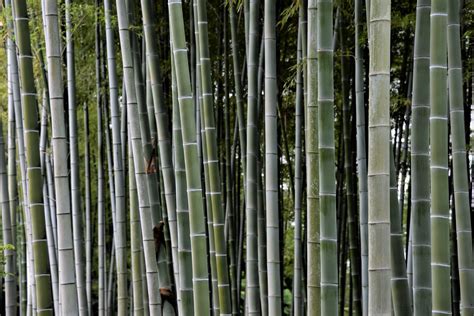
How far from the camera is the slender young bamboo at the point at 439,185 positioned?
2.52 metres

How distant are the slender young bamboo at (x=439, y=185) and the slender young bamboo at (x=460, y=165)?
0.51m

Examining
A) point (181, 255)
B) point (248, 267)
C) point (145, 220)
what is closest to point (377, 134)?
point (181, 255)

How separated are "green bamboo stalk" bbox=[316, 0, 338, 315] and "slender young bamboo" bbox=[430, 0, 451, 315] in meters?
0.34

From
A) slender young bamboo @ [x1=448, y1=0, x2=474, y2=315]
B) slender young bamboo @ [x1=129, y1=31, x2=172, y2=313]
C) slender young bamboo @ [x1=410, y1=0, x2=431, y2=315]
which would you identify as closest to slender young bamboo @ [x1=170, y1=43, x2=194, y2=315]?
slender young bamboo @ [x1=129, y1=31, x2=172, y2=313]

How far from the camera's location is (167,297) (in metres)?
3.33

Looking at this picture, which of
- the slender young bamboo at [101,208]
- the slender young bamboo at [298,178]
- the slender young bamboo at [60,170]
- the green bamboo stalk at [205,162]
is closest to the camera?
the slender young bamboo at [60,170]

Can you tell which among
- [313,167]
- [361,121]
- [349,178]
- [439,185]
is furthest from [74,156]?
[439,185]

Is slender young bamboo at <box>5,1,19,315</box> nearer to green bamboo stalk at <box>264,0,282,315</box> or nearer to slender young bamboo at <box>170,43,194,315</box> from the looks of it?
slender young bamboo at <box>170,43,194,315</box>

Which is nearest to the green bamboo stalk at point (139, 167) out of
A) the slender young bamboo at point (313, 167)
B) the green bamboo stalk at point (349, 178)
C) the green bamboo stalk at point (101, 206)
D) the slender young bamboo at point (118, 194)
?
the slender young bamboo at point (118, 194)

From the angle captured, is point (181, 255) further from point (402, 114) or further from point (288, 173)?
point (288, 173)

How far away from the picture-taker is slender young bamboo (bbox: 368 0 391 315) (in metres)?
2.13

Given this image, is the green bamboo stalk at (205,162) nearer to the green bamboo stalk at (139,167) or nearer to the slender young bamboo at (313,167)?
the green bamboo stalk at (139,167)

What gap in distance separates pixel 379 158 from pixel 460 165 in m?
1.14

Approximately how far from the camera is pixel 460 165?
10.3 feet
